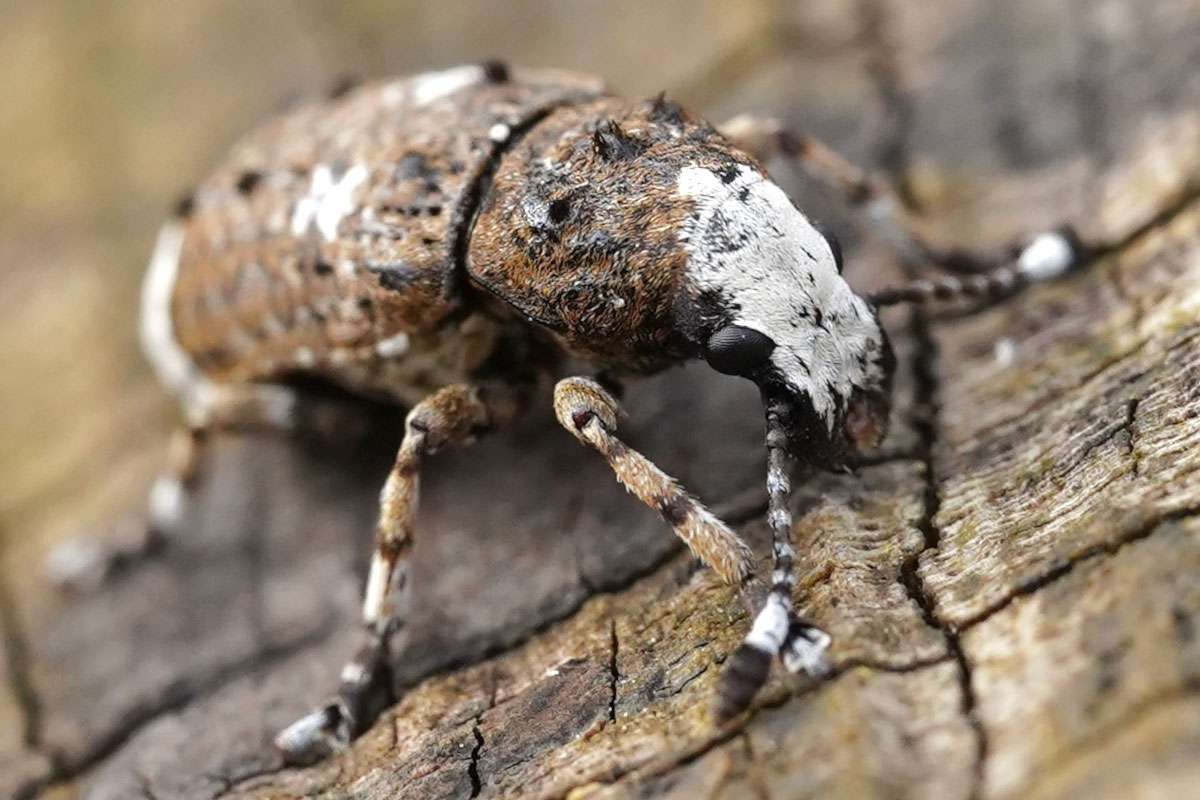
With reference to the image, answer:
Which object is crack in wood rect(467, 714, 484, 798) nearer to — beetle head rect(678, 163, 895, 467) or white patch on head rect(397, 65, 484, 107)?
beetle head rect(678, 163, 895, 467)

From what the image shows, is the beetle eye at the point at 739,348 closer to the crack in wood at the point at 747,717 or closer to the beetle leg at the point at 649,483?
the beetle leg at the point at 649,483

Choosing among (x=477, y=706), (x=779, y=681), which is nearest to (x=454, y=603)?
(x=477, y=706)

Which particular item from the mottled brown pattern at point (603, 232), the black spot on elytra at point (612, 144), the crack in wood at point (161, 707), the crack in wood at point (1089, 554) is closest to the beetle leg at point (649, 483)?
the mottled brown pattern at point (603, 232)

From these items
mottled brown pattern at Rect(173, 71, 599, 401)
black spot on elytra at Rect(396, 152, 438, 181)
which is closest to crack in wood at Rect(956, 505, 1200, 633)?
mottled brown pattern at Rect(173, 71, 599, 401)

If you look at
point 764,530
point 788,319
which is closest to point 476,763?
point 764,530

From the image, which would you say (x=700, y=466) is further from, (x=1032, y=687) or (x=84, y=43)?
(x=84, y=43)

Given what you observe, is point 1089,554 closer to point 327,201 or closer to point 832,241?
point 832,241
